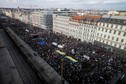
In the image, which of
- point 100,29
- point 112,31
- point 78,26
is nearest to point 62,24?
point 78,26

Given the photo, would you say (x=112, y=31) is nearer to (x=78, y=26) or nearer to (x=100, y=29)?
(x=100, y=29)

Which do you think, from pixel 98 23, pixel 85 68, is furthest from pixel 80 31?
pixel 85 68

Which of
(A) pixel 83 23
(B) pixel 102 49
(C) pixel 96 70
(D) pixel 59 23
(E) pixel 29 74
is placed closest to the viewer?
(E) pixel 29 74

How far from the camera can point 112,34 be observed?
1884 inches

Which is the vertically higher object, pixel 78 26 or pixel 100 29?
pixel 78 26

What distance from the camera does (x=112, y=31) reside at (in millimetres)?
47719

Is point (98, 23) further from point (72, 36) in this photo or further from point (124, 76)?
point (124, 76)

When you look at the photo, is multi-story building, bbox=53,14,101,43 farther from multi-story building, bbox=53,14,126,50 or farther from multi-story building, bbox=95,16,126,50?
multi-story building, bbox=95,16,126,50

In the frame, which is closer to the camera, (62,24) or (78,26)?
(78,26)

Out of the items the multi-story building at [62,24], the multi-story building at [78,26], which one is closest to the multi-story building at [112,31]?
the multi-story building at [78,26]

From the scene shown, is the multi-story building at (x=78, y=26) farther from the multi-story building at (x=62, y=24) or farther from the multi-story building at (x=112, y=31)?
the multi-story building at (x=112, y=31)

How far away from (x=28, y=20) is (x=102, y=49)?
401 feet

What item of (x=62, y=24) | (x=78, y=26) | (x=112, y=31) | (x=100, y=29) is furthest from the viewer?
(x=62, y=24)

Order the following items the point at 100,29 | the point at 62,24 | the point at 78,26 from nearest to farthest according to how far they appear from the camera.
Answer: the point at 100,29, the point at 78,26, the point at 62,24
